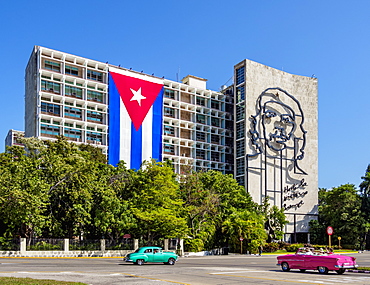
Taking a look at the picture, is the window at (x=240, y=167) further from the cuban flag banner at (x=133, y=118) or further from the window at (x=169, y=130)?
the cuban flag banner at (x=133, y=118)

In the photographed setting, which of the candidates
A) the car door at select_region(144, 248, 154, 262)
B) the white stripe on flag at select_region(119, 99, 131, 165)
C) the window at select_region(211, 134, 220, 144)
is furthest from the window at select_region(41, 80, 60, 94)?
the car door at select_region(144, 248, 154, 262)

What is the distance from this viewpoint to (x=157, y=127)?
292 ft

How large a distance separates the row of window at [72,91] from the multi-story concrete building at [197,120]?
0.18 meters

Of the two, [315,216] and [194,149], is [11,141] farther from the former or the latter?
[315,216]

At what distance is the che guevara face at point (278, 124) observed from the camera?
96.7 metres

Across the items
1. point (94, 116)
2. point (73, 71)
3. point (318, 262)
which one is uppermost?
point (73, 71)

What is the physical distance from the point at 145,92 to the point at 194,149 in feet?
57.9

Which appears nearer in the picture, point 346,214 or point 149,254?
point 149,254

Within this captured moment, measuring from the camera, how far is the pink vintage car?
1049 inches

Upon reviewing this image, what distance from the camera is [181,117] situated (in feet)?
323

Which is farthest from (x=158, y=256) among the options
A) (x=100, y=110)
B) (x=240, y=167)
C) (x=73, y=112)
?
(x=240, y=167)

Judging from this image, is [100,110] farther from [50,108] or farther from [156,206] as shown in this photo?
[156,206]

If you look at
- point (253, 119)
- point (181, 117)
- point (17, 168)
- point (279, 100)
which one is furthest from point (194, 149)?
point (17, 168)

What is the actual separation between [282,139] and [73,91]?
44085mm
